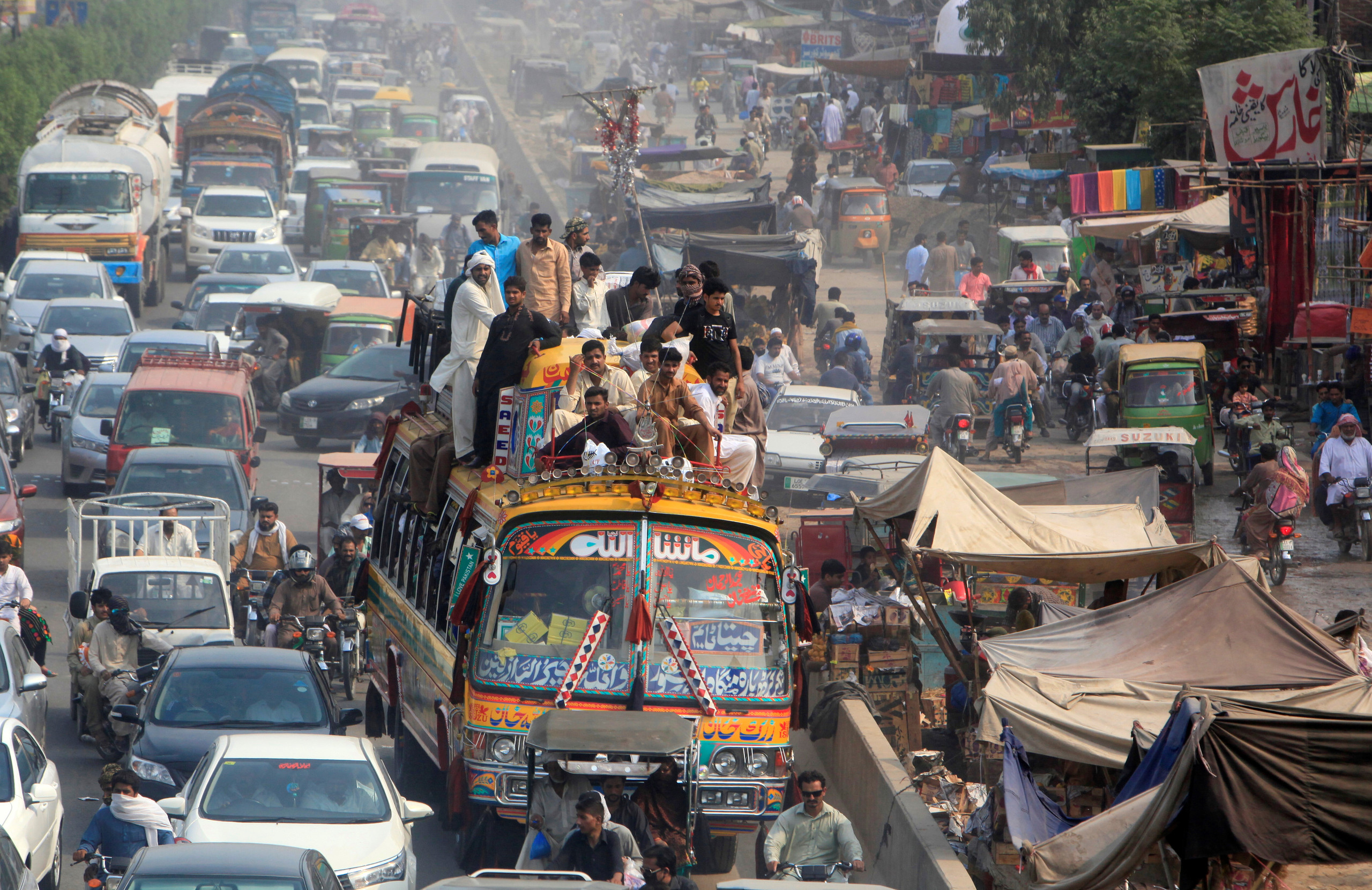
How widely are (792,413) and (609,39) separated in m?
70.1

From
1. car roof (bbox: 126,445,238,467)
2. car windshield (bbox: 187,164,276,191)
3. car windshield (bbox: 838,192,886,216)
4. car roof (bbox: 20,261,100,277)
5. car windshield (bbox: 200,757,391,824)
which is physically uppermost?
car windshield (bbox: 187,164,276,191)

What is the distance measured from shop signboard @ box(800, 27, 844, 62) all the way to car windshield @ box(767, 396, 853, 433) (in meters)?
40.0

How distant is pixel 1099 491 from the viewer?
60.1 feet

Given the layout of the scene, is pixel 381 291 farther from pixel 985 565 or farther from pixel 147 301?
pixel 985 565

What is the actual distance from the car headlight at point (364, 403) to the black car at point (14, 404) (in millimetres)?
4618

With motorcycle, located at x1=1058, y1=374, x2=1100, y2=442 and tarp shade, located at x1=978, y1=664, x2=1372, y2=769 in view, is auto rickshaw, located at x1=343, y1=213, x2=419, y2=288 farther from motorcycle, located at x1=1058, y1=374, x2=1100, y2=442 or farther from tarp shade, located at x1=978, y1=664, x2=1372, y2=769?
tarp shade, located at x1=978, y1=664, x2=1372, y2=769

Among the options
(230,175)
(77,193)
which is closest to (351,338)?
(77,193)

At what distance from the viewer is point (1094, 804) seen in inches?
477

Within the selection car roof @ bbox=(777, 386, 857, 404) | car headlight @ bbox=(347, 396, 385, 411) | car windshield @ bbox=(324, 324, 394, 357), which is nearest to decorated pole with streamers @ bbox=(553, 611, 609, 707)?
car roof @ bbox=(777, 386, 857, 404)

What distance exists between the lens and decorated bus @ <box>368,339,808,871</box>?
438 inches

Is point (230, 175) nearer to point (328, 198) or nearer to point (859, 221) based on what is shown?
point (328, 198)

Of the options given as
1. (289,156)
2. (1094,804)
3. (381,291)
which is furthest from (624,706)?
(289,156)

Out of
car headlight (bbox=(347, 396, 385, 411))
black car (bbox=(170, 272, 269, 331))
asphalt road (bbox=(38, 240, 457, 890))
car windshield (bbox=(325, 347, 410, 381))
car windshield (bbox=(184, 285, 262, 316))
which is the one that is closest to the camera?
asphalt road (bbox=(38, 240, 457, 890))

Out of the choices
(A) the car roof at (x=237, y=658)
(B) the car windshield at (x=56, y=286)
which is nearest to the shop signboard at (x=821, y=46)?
(B) the car windshield at (x=56, y=286)
